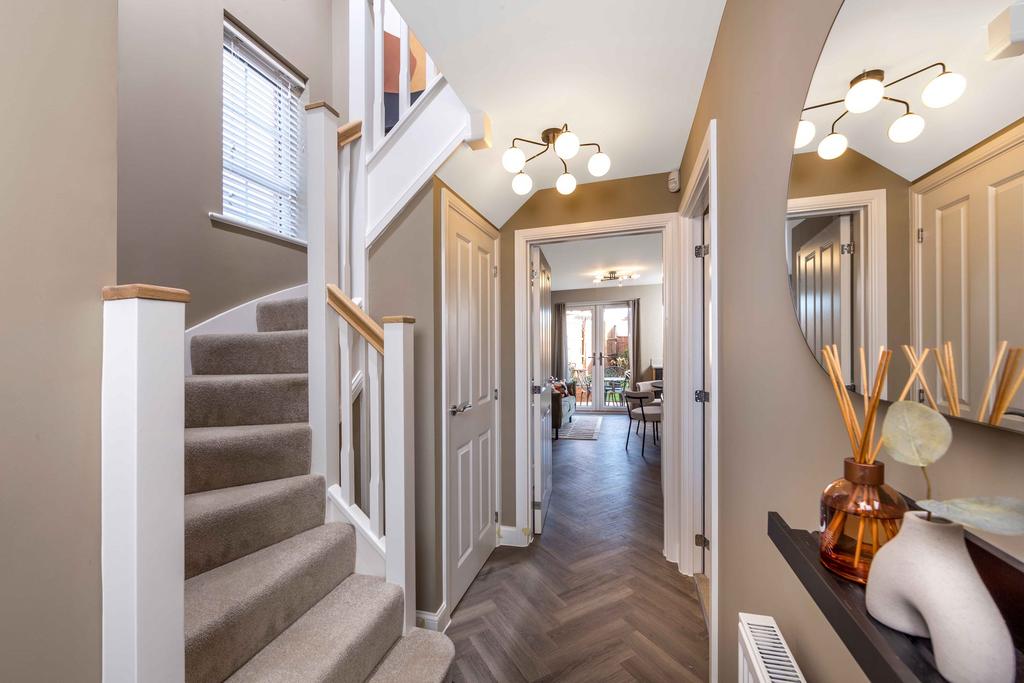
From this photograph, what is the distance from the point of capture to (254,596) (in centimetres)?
124

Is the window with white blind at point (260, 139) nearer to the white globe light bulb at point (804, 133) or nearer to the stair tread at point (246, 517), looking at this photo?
the stair tread at point (246, 517)

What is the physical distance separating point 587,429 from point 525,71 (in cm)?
570

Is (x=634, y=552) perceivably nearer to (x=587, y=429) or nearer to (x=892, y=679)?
(x=892, y=679)

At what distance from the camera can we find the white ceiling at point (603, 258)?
15.6ft

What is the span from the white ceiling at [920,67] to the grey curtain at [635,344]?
7841 mm

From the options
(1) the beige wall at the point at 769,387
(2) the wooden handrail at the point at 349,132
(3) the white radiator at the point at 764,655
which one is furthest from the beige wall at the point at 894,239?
(2) the wooden handrail at the point at 349,132

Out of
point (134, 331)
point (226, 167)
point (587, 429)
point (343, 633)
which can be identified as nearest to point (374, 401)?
point (343, 633)

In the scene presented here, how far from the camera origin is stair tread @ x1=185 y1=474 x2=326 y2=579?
1.34 metres

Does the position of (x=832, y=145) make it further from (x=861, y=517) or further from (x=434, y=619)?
(x=434, y=619)

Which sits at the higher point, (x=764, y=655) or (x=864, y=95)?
(x=864, y=95)

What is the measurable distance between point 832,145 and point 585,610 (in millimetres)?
2304

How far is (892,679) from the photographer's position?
366mm

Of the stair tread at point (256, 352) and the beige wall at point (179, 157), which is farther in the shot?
the stair tread at point (256, 352)

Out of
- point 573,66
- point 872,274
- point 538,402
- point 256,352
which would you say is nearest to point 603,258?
point 538,402
